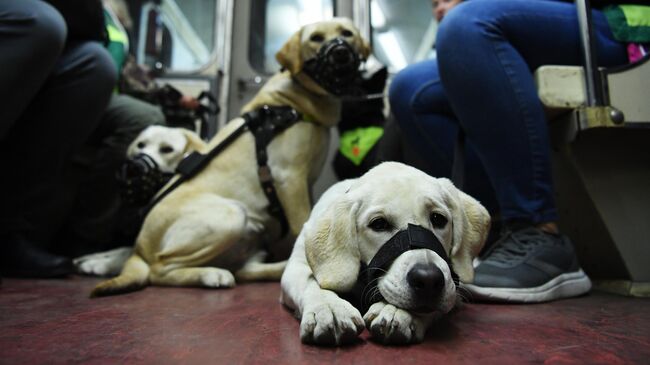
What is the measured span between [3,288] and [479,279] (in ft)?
5.56

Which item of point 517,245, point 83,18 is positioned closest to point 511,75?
point 517,245

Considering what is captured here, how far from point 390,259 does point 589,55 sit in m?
1.07

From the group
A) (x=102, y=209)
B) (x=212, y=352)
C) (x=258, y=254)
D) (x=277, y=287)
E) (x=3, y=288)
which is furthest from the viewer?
(x=102, y=209)

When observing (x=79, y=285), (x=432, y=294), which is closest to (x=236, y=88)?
(x=79, y=285)

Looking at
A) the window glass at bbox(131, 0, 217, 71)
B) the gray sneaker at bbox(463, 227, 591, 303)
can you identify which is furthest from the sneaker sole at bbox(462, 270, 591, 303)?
the window glass at bbox(131, 0, 217, 71)

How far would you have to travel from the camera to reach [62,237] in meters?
2.66

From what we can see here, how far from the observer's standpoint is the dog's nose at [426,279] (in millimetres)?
763

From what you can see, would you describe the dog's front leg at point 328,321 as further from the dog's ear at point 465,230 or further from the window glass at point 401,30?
the window glass at point 401,30

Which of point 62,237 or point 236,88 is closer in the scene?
point 62,237

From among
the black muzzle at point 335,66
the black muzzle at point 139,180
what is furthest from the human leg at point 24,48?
the black muzzle at point 335,66

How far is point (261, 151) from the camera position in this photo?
1909 millimetres

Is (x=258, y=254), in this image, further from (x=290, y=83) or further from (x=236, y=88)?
(x=236, y=88)

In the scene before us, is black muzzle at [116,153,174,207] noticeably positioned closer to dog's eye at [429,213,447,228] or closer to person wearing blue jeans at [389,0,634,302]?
person wearing blue jeans at [389,0,634,302]

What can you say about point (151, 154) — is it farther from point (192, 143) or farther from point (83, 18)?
point (83, 18)
